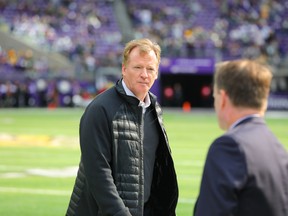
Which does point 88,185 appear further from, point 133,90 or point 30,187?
point 30,187

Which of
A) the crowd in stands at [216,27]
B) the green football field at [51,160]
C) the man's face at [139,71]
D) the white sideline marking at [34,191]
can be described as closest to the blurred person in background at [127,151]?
the man's face at [139,71]

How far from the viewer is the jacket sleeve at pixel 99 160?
4930mm

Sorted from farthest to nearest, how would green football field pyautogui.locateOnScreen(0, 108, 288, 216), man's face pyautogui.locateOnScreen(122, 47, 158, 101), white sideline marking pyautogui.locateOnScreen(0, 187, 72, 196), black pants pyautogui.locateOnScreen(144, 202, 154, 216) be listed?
white sideline marking pyautogui.locateOnScreen(0, 187, 72, 196)
green football field pyautogui.locateOnScreen(0, 108, 288, 216)
black pants pyautogui.locateOnScreen(144, 202, 154, 216)
man's face pyautogui.locateOnScreen(122, 47, 158, 101)

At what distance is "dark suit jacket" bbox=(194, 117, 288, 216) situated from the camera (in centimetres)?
338

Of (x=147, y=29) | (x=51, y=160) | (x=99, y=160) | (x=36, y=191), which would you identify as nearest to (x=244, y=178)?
(x=99, y=160)

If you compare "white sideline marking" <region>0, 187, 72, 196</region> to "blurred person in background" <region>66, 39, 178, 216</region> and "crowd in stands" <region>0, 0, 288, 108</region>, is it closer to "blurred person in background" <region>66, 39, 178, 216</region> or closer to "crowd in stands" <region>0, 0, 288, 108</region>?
"blurred person in background" <region>66, 39, 178, 216</region>

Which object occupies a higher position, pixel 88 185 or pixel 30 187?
pixel 88 185

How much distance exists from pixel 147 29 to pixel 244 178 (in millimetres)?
41602

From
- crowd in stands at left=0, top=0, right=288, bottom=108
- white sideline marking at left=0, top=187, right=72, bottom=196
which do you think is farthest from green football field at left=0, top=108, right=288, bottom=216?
crowd in stands at left=0, top=0, right=288, bottom=108

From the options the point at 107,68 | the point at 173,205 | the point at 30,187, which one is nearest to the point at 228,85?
the point at 173,205

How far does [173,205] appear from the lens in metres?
5.50

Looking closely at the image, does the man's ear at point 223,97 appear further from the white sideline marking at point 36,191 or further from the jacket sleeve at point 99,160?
the white sideline marking at point 36,191

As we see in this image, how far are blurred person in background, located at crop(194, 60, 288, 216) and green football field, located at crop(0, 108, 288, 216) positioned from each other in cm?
670

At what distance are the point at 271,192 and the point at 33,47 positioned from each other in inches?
1617
